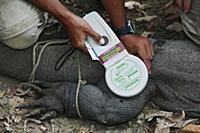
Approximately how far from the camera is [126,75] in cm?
263

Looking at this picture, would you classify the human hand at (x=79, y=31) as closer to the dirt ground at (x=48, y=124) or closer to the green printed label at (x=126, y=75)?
the green printed label at (x=126, y=75)

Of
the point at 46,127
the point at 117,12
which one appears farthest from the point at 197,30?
the point at 46,127

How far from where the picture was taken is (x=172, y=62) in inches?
105

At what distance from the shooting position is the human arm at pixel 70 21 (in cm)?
257

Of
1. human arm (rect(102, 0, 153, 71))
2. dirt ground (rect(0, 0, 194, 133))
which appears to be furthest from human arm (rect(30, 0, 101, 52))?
dirt ground (rect(0, 0, 194, 133))

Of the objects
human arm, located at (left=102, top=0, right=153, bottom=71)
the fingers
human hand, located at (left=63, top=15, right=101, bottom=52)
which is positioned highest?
human hand, located at (left=63, top=15, right=101, bottom=52)

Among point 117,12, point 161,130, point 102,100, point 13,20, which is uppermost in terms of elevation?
point 13,20

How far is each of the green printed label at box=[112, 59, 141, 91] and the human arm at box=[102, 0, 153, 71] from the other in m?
0.08

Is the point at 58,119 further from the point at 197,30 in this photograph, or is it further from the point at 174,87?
the point at 197,30

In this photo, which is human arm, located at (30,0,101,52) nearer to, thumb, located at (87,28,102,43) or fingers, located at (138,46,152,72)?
thumb, located at (87,28,102,43)

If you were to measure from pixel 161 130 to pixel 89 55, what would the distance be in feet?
1.49

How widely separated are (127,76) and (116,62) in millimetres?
80

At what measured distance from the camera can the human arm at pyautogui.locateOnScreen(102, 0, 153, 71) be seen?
2699mm

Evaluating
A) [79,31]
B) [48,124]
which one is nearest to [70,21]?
[79,31]
